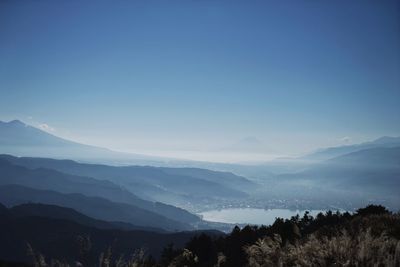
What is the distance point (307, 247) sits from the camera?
5371mm

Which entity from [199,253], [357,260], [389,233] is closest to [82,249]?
[357,260]

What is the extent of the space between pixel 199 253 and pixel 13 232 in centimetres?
16465

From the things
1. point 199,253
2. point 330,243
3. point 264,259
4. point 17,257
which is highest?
point 330,243

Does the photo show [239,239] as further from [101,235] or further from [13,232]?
[13,232]

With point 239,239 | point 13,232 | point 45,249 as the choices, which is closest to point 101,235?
point 45,249

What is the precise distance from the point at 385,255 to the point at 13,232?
7598 inches

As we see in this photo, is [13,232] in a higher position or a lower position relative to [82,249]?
lower

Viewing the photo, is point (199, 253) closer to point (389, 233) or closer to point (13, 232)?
point (389, 233)

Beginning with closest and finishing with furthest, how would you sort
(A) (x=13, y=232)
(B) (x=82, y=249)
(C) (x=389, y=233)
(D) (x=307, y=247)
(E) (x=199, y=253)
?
(B) (x=82, y=249) → (D) (x=307, y=247) → (C) (x=389, y=233) → (E) (x=199, y=253) → (A) (x=13, y=232)

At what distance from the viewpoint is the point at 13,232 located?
17000cm

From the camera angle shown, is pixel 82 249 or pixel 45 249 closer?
pixel 82 249

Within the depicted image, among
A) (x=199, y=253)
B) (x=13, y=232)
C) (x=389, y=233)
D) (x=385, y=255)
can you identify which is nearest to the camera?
(x=385, y=255)

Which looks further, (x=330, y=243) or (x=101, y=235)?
(x=101, y=235)

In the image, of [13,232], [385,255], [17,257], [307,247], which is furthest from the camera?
[13,232]
